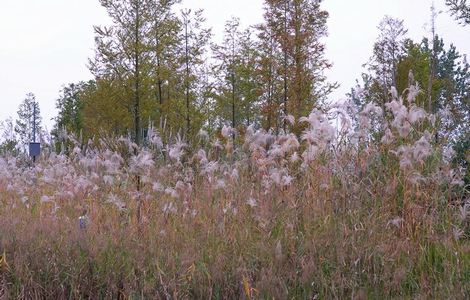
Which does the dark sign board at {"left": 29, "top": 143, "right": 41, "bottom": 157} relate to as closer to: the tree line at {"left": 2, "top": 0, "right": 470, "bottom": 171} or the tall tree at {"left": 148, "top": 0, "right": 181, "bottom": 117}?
the tree line at {"left": 2, "top": 0, "right": 470, "bottom": 171}

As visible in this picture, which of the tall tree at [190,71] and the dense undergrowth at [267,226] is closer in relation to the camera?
the dense undergrowth at [267,226]

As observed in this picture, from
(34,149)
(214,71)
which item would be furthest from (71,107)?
(34,149)

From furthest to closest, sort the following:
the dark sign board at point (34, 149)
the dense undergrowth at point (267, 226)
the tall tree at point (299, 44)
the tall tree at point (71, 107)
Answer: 1. the tall tree at point (71, 107)
2. the tall tree at point (299, 44)
3. the dark sign board at point (34, 149)
4. the dense undergrowth at point (267, 226)

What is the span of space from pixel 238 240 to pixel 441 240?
1508mm

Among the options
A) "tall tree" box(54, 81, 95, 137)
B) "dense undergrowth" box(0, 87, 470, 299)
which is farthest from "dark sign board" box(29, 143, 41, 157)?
"tall tree" box(54, 81, 95, 137)

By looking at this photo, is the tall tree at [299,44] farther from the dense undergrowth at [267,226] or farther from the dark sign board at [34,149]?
the dense undergrowth at [267,226]

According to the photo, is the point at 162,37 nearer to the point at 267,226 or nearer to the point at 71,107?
the point at 267,226

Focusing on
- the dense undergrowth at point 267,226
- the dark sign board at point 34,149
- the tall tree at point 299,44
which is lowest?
the dense undergrowth at point 267,226

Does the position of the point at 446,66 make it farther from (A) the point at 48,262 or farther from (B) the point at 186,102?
(A) the point at 48,262

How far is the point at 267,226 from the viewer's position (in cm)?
477

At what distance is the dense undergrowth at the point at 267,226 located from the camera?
13.2ft

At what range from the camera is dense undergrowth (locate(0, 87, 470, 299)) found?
403 cm

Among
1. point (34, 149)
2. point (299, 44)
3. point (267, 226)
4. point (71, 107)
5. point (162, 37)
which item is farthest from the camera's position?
point (71, 107)

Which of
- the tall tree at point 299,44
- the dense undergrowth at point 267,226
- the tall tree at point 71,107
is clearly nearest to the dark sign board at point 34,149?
the dense undergrowth at point 267,226
